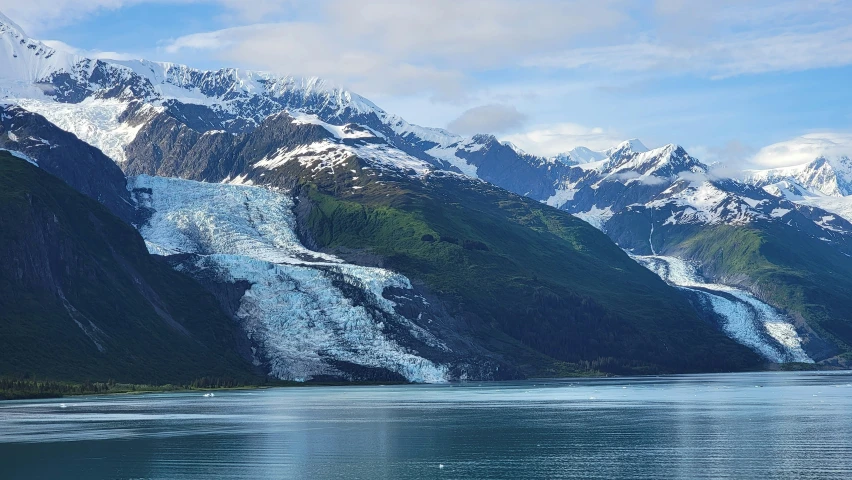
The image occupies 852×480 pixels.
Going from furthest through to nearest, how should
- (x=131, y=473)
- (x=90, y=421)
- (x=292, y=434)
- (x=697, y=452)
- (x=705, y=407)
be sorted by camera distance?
(x=705, y=407)
(x=90, y=421)
(x=292, y=434)
(x=697, y=452)
(x=131, y=473)

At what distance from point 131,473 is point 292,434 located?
4083 cm

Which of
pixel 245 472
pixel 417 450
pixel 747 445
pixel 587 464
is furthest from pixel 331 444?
pixel 747 445

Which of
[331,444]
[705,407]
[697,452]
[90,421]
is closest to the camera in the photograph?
[697,452]

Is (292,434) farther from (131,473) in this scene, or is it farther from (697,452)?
(697,452)

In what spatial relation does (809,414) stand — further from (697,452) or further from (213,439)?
(213,439)

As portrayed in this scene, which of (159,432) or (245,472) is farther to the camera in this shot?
(159,432)

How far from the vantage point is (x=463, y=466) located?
4616 inches

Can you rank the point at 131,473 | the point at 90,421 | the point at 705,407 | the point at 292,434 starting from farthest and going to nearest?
the point at 705,407, the point at 90,421, the point at 292,434, the point at 131,473

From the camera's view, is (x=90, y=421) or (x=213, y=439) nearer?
(x=213, y=439)

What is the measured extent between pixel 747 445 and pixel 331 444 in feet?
160

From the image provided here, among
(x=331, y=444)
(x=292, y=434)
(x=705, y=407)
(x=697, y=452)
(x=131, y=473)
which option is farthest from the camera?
(x=705, y=407)

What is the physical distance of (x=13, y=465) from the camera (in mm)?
118750

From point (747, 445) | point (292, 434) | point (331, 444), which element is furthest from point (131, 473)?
point (747, 445)

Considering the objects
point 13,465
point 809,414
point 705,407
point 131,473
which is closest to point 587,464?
point 131,473
